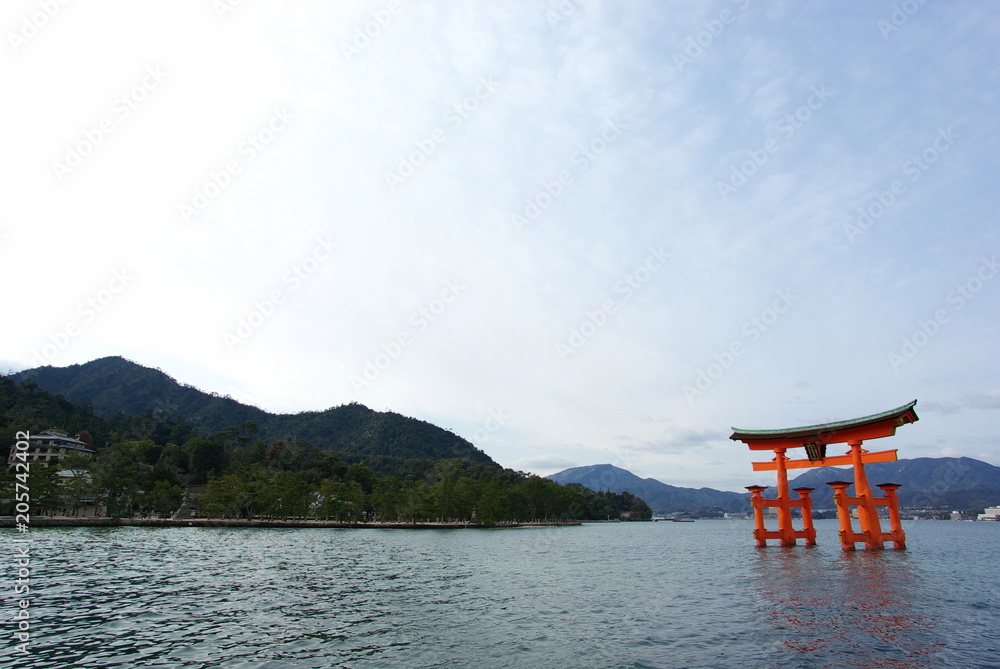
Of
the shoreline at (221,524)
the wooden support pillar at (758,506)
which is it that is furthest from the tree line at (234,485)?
the wooden support pillar at (758,506)

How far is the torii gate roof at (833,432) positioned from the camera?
37094mm

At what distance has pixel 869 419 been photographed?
37875mm

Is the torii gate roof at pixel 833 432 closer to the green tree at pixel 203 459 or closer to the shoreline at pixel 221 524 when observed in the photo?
the shoreline at pixel 221 524

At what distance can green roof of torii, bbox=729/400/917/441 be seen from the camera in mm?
36656

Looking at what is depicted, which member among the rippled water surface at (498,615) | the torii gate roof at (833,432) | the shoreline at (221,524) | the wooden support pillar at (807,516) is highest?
the torii gate roof at (833,432)

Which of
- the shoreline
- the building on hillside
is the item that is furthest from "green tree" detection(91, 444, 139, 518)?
the building on hillside

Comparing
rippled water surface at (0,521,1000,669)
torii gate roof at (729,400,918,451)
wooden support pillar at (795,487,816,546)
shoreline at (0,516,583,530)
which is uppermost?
torii gate roof at (729,400,918,451)

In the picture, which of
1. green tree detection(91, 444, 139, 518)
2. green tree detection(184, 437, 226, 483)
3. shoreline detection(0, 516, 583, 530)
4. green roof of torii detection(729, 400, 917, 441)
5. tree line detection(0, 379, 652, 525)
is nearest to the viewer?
green roof of torii detection(729, 400, 917, 441)

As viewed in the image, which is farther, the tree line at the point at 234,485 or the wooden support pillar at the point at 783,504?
the tree line at the point at 234,485

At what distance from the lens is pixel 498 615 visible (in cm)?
1814

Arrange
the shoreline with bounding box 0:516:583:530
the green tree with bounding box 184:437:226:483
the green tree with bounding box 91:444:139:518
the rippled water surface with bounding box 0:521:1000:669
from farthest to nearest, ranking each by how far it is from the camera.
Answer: the green tree with bounding box 184:437:226:483 → the green tree with bounding box 91:444:139:518 → the shoreline with bounding box 0:516:583:530 → the rippled water surface with bounding box 0:521:1000:669

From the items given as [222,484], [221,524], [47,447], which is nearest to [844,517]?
[221,524]

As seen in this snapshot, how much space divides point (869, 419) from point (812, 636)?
28.8 metres

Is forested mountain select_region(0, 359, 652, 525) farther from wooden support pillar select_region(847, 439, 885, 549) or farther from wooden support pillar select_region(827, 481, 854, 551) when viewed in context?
wooden support pillar select_region(847, 439, 885, 549)
